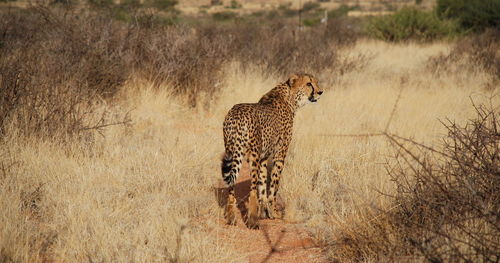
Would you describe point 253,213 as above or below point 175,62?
below

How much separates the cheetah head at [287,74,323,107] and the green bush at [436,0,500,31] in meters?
13.7

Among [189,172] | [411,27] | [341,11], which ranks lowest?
[341,11]

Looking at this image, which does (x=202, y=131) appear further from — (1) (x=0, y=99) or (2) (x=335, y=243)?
(2) (x=335, y=243)

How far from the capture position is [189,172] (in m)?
4.86

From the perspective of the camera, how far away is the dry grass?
10.8ft

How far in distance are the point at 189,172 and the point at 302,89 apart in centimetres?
120

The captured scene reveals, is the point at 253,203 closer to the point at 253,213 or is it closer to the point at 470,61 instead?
the point at 253,213

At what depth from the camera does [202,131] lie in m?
6.47

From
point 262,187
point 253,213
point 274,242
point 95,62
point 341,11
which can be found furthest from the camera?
point 341,11

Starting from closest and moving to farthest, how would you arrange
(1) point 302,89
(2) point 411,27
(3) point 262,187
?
(3) point 262,187 < (1) point 302,89 < (2) point 411,27

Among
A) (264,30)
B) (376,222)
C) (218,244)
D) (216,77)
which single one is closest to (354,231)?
(376,222)

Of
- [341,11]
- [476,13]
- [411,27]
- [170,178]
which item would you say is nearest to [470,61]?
[170,178]

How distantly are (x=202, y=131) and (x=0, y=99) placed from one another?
2.27 metres

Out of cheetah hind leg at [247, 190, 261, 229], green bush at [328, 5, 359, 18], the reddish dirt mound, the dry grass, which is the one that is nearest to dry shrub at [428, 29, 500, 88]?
the dry grass
